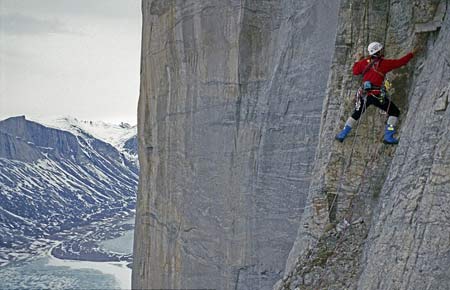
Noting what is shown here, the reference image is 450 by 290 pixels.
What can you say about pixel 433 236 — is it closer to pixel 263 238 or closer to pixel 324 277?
pixel 324 277

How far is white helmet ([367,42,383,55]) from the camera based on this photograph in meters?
8.27

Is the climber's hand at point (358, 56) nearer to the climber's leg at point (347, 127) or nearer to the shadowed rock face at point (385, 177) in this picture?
the shadowed rock face at point (385, 177)

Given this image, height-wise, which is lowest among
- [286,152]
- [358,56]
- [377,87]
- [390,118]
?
[286,152]

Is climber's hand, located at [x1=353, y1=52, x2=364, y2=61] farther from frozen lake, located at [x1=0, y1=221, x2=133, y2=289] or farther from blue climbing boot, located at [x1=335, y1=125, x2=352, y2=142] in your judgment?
frozen lake, located at [x1=0, y1=221, x2=133, y2=289]

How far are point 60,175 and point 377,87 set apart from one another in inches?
4251

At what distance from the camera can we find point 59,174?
362 feet

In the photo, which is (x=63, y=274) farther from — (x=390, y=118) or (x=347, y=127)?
(x=390, y=118)

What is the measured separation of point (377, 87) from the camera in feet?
27.0

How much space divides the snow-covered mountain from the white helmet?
53.8 meters

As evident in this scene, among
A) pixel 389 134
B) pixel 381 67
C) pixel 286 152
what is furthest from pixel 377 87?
pixel 286 152

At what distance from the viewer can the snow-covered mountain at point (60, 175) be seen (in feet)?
252

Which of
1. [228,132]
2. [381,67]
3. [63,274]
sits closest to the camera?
[381,67]

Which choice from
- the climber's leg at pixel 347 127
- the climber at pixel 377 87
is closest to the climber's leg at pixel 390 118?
the climber at pixel 377 87

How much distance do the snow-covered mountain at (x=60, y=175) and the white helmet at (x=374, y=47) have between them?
53.8 m
